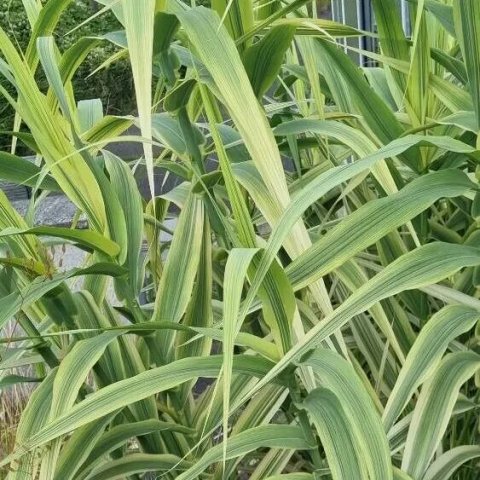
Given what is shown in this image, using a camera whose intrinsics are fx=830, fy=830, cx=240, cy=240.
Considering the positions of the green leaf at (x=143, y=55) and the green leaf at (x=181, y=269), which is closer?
the green leaf at (x=143, y=55)

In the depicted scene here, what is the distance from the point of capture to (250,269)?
1.83 feet

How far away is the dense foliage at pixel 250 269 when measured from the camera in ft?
1.85

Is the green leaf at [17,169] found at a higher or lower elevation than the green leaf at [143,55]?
lower

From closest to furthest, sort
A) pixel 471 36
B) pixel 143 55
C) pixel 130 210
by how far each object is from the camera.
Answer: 1. pixel 143 55
2. pixel 471 36
3. pixel 130 210

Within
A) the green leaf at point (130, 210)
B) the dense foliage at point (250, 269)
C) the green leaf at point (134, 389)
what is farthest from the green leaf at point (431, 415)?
the green leaf at point (130, 210)

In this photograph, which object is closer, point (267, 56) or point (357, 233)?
point (357, 233)

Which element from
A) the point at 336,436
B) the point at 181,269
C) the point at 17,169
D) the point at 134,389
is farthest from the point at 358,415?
the point at 17,169

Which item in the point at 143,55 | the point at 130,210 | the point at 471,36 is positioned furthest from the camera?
the point at 130,210

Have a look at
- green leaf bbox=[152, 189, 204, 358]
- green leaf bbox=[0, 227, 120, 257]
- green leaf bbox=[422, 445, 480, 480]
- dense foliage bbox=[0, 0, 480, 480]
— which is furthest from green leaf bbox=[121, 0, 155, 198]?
green leaf bbox=[422, 445, 480, 480]

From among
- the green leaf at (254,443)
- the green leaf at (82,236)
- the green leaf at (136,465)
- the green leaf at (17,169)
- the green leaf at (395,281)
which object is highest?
the green leaf at (17,169)

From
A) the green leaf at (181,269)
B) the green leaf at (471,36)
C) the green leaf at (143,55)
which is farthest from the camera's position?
the green leaf at (181,269)

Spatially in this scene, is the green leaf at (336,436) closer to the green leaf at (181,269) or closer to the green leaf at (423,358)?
the green leaf at (423,358)

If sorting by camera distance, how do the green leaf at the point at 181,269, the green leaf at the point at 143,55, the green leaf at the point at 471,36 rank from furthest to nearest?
the green leaf at the point at 181,269, the green leaf at the point at 471,36, the green leaf at the point at 143,55

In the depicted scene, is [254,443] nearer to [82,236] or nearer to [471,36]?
[82,236]
